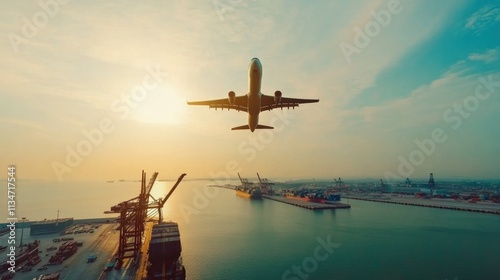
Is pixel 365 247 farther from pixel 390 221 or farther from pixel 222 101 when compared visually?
pixel 222 101

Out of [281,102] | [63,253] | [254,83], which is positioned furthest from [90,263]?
[254,83]

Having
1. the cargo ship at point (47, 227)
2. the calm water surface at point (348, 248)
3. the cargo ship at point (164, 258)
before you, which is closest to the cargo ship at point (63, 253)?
the cargo ship at point (164, 258)

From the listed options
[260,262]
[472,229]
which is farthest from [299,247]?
[472,229]

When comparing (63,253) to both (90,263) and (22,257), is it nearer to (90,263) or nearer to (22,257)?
(22,257)

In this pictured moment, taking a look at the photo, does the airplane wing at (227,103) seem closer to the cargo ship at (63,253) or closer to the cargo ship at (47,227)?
the cargo ship at (63,253)

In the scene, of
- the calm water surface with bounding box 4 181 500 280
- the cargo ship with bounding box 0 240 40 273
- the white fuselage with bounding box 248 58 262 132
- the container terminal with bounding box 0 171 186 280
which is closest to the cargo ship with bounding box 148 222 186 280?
the container terminal with bounding box 0 171 186 280
